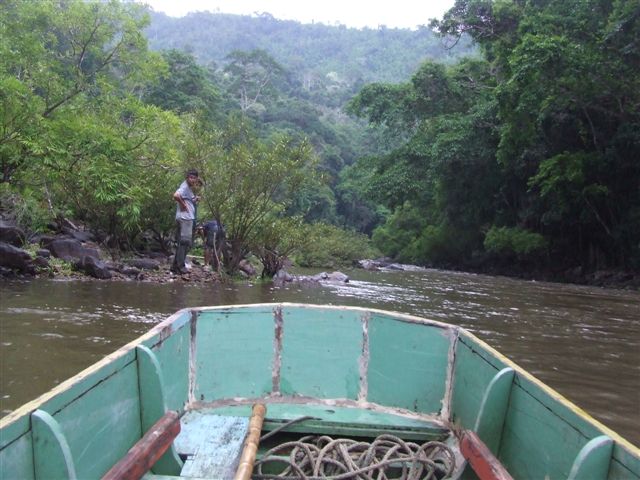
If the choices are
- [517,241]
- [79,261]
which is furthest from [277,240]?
[517,241]

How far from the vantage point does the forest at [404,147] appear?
10867 mm

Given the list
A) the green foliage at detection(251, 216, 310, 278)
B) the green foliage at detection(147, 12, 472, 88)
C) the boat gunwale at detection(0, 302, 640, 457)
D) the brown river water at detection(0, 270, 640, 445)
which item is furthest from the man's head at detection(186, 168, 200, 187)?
the green foliage at detection(147, 12, 472, 88)

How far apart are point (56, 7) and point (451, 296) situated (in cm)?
1237

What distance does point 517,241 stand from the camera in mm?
21312

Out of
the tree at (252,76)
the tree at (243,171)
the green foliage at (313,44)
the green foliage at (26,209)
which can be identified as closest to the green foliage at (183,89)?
the tree at (252,76)

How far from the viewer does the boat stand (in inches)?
85.5

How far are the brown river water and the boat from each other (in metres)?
A: 1.43

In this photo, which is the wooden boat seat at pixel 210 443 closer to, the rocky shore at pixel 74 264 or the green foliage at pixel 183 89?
the rocky shore at pixel 74 264

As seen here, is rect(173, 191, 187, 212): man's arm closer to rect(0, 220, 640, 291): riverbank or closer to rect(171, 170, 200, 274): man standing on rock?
rect(171, 170, 200, 274): man standing on rock

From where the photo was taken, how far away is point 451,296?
40.2 ft

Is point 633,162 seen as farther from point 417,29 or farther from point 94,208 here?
point 417,29

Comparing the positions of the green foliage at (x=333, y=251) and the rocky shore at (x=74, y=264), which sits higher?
the rocky shore at (x=74, y=264)

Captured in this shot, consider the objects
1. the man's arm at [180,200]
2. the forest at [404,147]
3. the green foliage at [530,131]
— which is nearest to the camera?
the man's arm at [180,200]

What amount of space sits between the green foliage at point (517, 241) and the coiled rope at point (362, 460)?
19.0 meters
